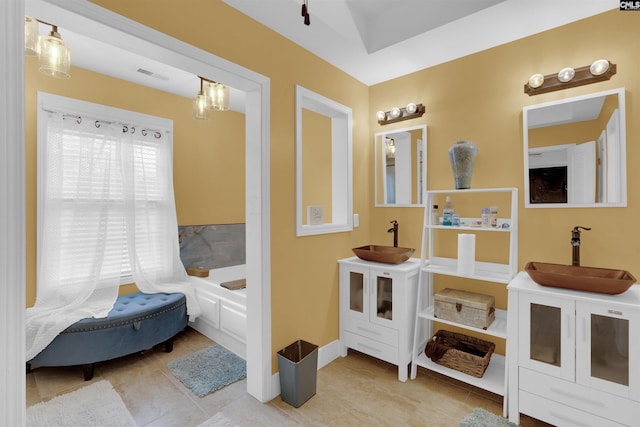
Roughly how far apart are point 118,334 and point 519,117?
3607 mm

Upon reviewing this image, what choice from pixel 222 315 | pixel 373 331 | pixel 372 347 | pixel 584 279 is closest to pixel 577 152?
pixel 584 279

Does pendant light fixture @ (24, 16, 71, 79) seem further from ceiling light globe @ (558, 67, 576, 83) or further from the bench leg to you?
ceiling light globe @ (558, 67, 576, 83)

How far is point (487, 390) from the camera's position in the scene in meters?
2.14

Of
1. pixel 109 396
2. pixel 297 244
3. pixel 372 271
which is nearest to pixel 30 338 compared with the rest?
pixel 109 396

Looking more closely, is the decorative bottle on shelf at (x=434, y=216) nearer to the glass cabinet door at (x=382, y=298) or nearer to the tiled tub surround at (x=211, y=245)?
the glass cabinet door at (x=382, y=298)

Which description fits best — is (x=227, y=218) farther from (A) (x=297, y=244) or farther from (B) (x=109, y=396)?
(B) (x=109, y=396)

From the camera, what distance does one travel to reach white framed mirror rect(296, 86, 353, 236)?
2406 millimetres

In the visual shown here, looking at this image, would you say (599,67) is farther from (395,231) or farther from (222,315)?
(222,315)

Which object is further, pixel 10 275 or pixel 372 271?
pixel 372 271

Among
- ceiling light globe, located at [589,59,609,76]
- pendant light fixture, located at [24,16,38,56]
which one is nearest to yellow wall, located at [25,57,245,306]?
pendant light fixture, located at [24,16,38,56]

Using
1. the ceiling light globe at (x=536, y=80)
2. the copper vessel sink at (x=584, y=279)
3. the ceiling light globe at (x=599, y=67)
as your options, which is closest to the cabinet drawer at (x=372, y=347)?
the copper vessel sink at (x=584, y=279)

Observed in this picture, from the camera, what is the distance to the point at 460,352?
7.25 feet

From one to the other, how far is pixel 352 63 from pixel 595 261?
2348 mm

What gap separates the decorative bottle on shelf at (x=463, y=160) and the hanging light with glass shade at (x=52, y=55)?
259cm
